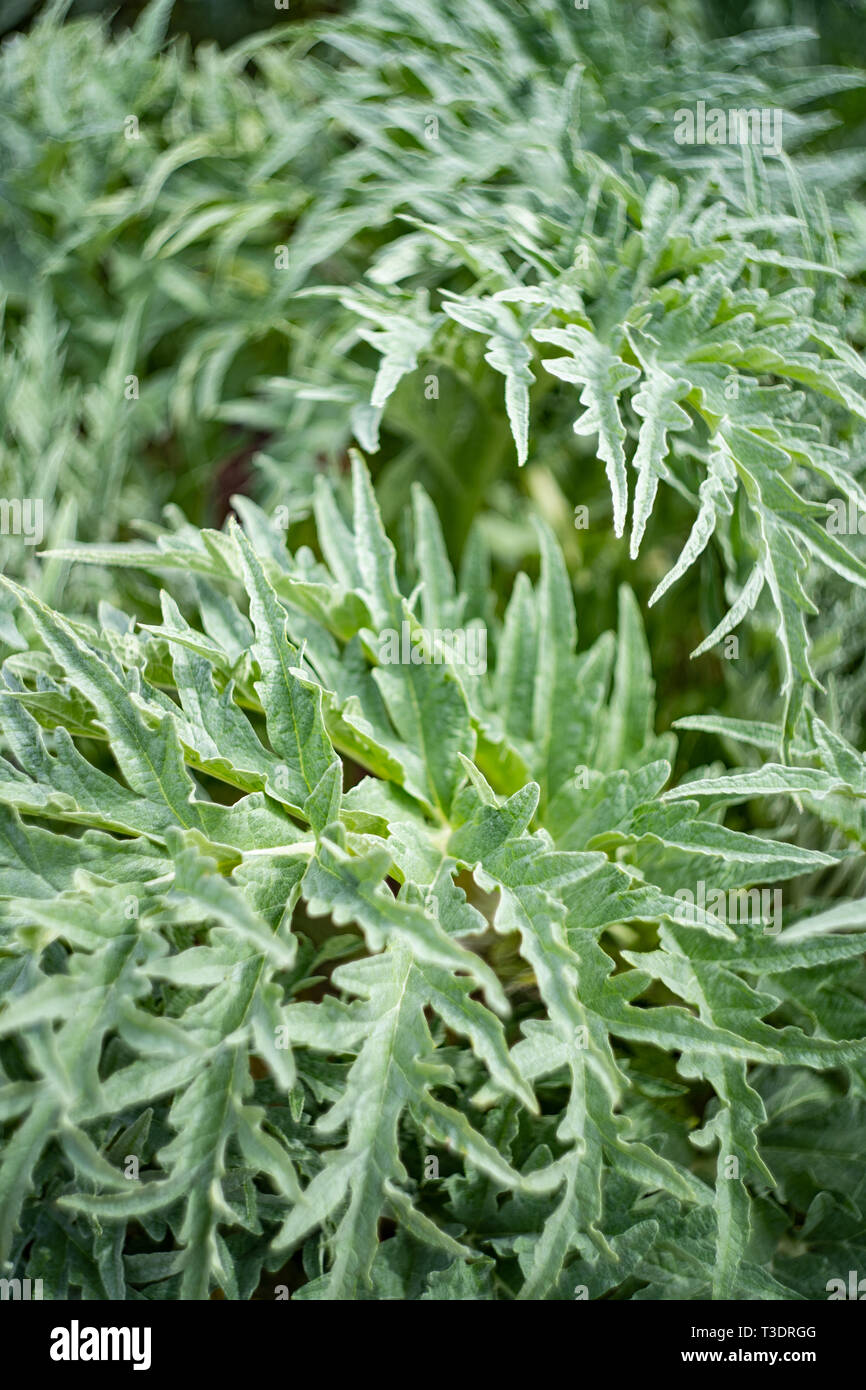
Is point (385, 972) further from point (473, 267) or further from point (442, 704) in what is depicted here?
point (473, 267)

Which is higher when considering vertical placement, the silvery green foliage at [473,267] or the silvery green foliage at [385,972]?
the silvery green foliage at [473,267]

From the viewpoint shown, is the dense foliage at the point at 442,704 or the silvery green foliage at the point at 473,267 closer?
the dense foliage at the point at 442,704

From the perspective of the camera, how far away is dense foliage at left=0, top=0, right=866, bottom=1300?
1.76 feet

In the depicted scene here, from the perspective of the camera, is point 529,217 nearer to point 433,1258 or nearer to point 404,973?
point 404,973

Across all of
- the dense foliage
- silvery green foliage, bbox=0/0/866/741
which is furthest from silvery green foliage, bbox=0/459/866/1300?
silvery green foliage, bbox=0/0/866/741

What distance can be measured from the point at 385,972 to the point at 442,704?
200 millimetres

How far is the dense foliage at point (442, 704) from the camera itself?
536 mm

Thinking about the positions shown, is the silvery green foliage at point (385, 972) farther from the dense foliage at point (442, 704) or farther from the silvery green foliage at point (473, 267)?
the silvery green foliage at point (473, 267)

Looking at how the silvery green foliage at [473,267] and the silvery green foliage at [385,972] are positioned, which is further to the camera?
the silvery green foliage at [473,267]

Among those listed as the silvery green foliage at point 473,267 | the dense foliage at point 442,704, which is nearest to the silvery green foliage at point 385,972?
the dense foliage at point 442,704

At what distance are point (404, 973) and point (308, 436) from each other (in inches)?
23.1

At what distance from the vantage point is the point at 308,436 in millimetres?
1005
